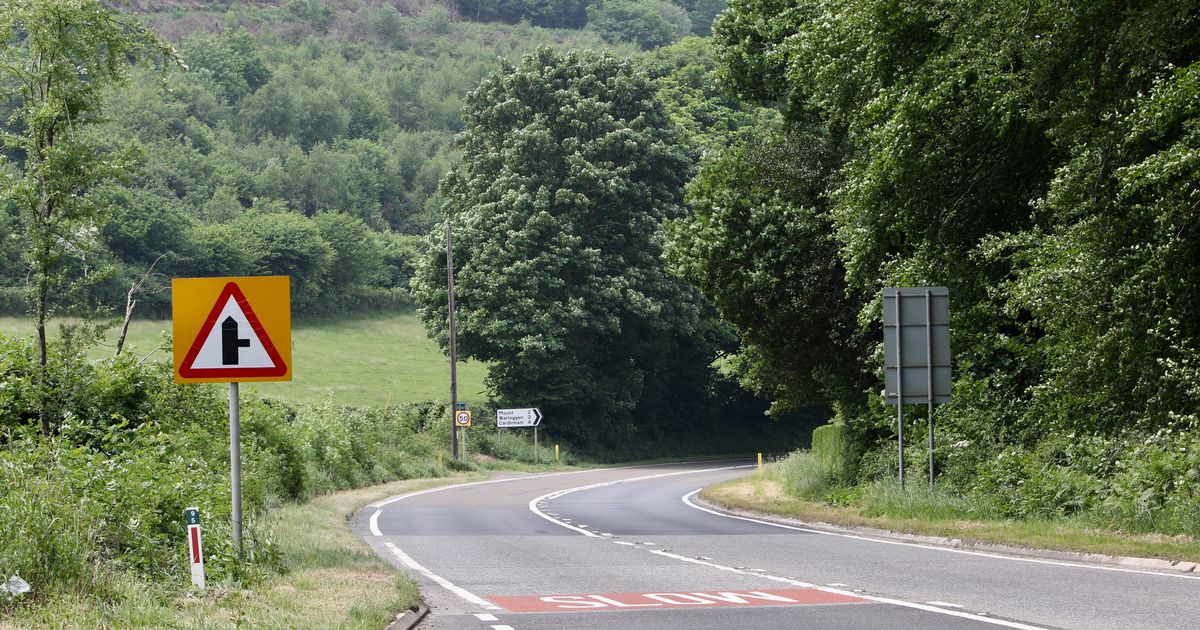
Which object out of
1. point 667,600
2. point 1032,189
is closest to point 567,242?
point 1032,189

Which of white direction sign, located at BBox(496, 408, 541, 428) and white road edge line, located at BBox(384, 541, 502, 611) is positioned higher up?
white road edge line, located at BBox(384, 541, 502, 611)

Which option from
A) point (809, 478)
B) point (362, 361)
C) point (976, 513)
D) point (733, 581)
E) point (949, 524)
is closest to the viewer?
point (733, 581)

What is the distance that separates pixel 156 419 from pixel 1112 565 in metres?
13.4

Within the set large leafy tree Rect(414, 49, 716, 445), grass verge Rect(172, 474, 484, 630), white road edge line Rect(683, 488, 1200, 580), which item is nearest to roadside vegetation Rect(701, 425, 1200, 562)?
white road edge line Rect(683, 488, 1200, 580)

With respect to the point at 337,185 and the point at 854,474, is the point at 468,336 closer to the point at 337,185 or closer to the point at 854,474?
the point at 854,474

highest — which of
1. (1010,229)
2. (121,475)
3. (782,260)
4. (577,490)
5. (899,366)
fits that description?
(1010,229)

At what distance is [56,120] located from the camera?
18.1m

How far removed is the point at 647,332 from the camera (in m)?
63.9

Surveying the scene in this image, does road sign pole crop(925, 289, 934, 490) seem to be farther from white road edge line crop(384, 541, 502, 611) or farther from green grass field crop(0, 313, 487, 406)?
green grass field crop(0, 313, 487, 406)

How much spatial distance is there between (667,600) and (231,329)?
4.95m

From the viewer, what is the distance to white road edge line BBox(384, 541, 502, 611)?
13.3m

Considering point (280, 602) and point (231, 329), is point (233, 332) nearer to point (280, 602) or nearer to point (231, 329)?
point (231, 329)

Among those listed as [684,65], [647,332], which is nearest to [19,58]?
[647,332]

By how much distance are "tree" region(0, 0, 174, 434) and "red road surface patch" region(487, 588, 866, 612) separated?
809 centimetres
